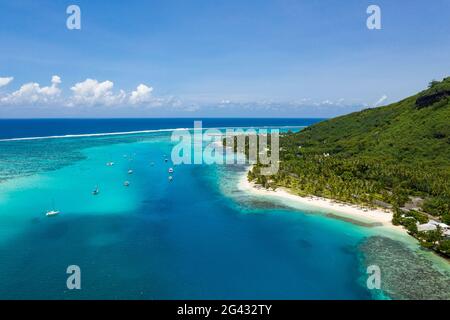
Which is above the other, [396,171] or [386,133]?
[386,133]
